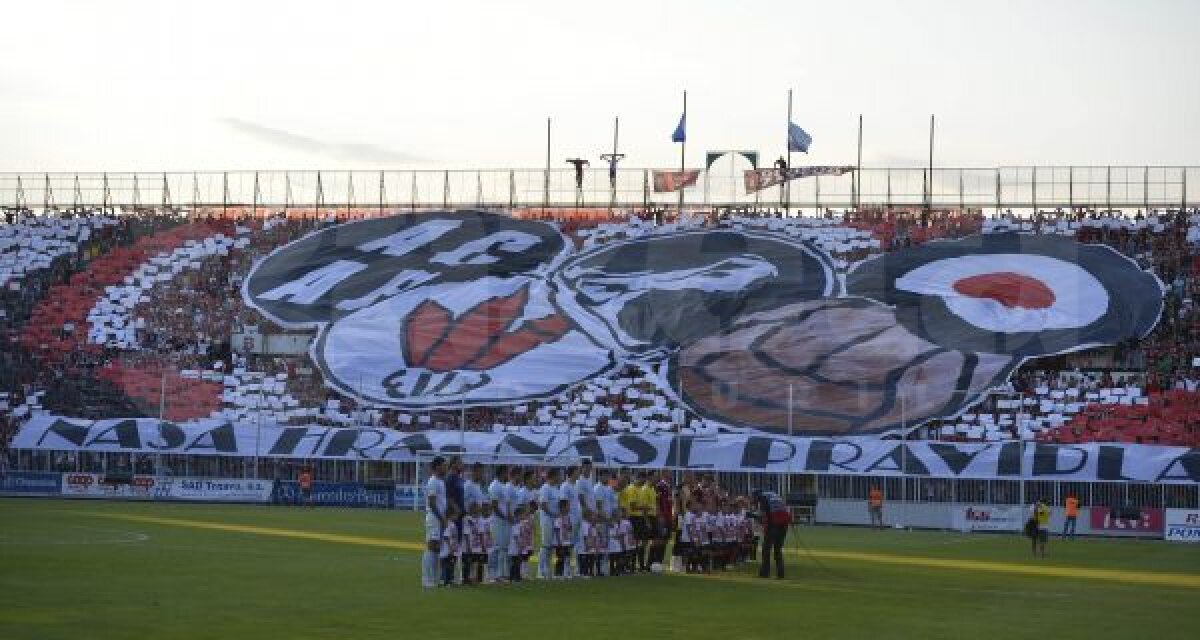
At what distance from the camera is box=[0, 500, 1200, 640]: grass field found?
79.2 ft

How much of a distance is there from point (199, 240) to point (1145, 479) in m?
50.0

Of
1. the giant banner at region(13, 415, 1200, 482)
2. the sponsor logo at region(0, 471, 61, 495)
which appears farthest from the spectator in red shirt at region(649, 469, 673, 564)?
the sponsor logo at region(0, 471, 61, 495)

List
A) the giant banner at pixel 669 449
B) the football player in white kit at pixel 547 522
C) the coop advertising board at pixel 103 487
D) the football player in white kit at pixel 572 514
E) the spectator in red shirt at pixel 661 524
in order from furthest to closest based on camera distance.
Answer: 1. the coop advertising board at pixel 103 487
2. the giant banner at pixel 669 449
3. the spectator in red shirt at pixel 661 524
4. the football player in white kit at pixel 572 514
5. the football player in white kit at pixel 547 522

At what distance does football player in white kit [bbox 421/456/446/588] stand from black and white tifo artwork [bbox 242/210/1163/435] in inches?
1495

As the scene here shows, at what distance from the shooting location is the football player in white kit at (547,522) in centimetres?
3334

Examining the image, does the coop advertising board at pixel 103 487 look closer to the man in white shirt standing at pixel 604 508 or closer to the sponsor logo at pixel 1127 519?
the sponsor logo at pixel 1127 519

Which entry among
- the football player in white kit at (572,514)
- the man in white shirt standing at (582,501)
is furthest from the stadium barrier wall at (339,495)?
the football player in white kit at (572,514)

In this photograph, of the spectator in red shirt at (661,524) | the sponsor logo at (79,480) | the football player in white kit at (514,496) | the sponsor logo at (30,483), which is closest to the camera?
the football player in white kit at (514,496)

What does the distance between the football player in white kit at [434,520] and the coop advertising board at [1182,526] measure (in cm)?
3359

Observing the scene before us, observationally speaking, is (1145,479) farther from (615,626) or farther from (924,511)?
(615,626)

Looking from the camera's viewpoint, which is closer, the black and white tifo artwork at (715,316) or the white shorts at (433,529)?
the white shorts at (433,529)

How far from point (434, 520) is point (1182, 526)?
3439 cm

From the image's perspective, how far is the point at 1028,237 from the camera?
83.6 meters

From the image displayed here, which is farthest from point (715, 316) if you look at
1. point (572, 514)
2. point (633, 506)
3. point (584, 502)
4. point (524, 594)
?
point (524, 594)
